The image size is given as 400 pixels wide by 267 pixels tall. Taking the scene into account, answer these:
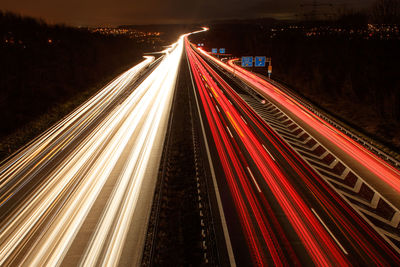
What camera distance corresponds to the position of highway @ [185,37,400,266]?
35.0 ft

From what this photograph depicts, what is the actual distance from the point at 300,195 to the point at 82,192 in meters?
12.2

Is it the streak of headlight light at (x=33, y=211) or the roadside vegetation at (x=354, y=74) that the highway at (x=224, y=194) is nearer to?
the streak of headlight light at (x=33, y=211)

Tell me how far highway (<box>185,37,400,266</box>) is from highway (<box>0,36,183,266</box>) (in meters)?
4.74

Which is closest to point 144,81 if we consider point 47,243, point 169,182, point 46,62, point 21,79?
point 21,79

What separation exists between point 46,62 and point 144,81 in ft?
79.2

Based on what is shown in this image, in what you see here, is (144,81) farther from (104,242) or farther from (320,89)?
(104,242)

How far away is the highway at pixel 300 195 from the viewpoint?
10664 mm

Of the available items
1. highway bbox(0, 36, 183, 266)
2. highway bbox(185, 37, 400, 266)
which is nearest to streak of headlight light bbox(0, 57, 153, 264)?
highway bbox(0, 36, 183, 266)

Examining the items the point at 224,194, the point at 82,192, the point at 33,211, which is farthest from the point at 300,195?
the point at 33,211

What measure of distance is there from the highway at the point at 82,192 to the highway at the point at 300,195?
15.6 ft

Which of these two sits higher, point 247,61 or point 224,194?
point 247,61

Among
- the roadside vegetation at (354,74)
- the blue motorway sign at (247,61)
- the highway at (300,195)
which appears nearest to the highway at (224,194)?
the highway at (300,195)

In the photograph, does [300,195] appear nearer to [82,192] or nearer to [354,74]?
[82,192]

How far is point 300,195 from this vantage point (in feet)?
46.5
